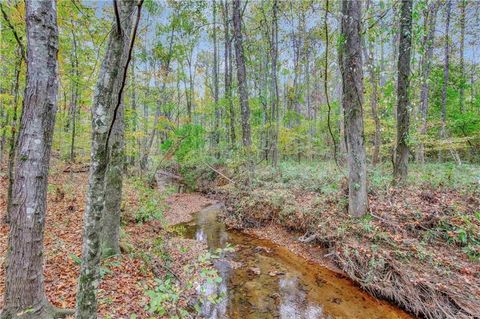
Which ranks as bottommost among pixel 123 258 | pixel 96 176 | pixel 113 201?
pixel 123 258

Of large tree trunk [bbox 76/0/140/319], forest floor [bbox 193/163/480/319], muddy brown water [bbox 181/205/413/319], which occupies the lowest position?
muddy brown water [bbox 181/205/413/319]

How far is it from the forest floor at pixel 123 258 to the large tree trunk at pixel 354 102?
4211 mm

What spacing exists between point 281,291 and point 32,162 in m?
4.80

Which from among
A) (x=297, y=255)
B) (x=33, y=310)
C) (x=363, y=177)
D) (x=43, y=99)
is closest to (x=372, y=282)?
(x=297, y=255)

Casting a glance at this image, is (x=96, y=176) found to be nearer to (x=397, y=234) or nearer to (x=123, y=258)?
(x=123, y=258)

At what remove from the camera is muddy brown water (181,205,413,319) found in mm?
Answer: 4652

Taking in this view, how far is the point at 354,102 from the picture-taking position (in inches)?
257

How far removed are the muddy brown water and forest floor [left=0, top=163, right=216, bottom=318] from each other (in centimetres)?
73

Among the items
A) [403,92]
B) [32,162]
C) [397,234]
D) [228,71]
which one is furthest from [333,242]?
[228,71]

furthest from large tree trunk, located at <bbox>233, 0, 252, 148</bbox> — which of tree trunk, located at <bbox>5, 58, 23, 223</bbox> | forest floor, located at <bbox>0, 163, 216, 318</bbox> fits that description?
tree trunk, located at <bbox>5, 58, 23, 223</bbox>

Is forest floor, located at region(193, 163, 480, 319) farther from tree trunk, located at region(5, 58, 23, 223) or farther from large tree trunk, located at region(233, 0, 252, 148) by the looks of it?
tree trunk, located at region(5, 58, 23, 223)

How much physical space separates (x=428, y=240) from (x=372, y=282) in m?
1.62

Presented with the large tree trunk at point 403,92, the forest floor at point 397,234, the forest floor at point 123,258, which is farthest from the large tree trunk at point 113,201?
the large tree trunk at point 403,92

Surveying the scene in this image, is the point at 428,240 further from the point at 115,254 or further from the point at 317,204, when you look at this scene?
the point at 115,254
